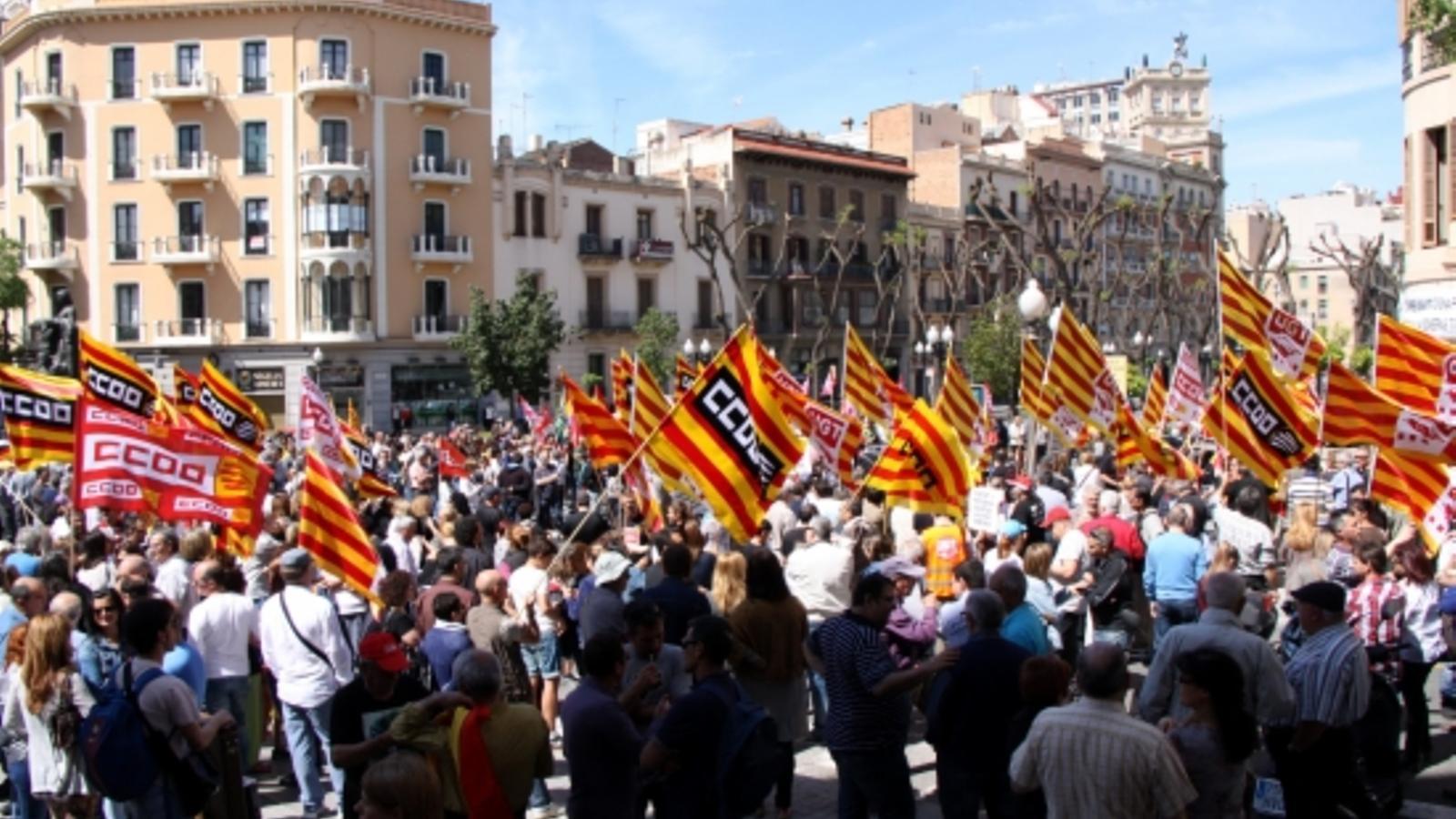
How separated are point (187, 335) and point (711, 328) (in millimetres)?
18942

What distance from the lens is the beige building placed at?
931 inches

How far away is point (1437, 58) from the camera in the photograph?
2388 centimetres

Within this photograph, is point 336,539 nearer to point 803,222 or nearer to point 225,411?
point 225,411

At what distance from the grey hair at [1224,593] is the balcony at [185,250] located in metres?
43.2

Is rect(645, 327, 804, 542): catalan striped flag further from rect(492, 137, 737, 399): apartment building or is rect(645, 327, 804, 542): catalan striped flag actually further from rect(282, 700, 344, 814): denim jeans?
rect(492, 137, 737, 399): apartment building

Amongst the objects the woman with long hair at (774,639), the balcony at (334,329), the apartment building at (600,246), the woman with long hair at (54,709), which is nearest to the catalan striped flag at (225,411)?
the woman with long hair at (54,709)

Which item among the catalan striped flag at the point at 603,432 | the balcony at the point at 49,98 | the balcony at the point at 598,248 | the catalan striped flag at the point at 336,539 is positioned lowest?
the catalan striped flag at the point at 336,539

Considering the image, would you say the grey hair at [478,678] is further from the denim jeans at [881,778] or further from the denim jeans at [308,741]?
the denim jeans at [308,741]

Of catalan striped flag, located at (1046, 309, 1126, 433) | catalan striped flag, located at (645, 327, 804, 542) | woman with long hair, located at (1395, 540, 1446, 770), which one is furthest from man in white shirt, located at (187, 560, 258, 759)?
catalan striped flag, located at (1046, 309, 1126, 433)

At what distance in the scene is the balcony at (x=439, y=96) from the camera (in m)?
47.5

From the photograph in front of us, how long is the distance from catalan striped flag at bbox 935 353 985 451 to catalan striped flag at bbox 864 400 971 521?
3.37 meters

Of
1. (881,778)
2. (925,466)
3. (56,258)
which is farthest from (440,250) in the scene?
(881,778)

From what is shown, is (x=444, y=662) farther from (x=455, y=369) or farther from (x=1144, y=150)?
(x=1144, y=150)

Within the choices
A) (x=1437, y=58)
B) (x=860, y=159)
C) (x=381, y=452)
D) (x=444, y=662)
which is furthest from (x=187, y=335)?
(x=444, y=662)
